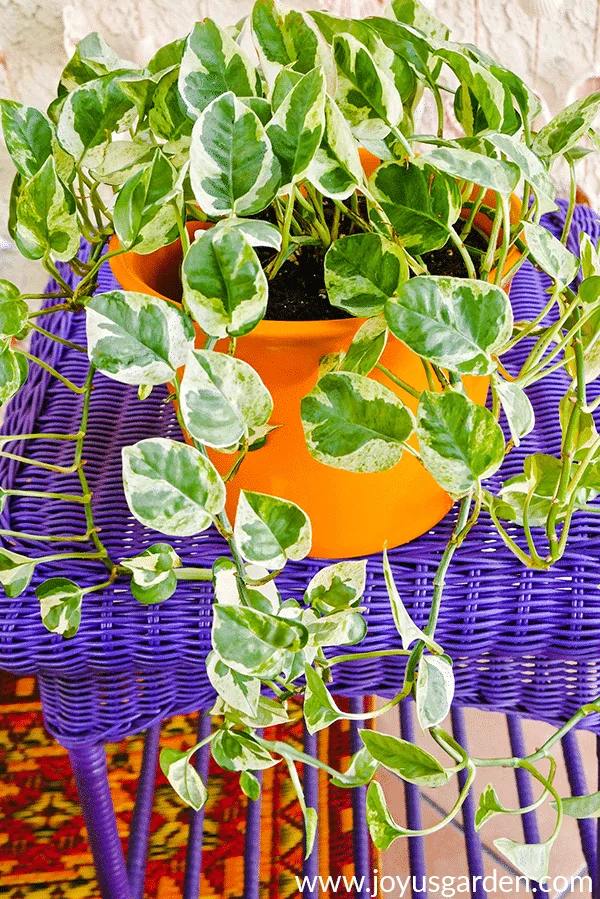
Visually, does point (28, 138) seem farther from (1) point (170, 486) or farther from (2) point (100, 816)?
(2) point (100, 816)

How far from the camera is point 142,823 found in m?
0.80

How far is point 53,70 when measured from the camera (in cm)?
102

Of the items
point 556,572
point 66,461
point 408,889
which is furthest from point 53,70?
point 408,889

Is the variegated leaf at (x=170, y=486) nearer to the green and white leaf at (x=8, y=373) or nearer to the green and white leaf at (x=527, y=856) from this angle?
the green and white leaf at (x=8, y=373)

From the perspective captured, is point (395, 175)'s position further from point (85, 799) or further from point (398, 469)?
point (85, 799)

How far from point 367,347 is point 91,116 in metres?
0.17

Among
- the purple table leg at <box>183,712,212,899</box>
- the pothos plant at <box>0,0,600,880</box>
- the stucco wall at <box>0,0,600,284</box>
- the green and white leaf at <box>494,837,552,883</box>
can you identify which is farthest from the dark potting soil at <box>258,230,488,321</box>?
the stucco wall at <box>0,0,600,284</box>

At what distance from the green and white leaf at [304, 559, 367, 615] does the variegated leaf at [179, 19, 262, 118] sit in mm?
200

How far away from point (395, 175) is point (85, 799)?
49 centimetres

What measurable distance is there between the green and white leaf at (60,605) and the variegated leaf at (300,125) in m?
0.22

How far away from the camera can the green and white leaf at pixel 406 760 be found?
1.03ft

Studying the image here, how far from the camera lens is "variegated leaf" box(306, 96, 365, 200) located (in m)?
0.27

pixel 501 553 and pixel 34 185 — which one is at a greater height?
pixel 34 185

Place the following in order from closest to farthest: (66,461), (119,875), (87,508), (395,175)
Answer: (395,175)
(87,508)
(66,461)
(119,875)
